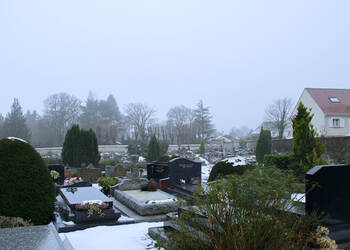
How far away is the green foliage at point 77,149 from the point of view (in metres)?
20.7

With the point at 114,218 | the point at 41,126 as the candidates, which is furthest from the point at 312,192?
the point at 41,126

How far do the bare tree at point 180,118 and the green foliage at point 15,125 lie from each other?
933 inches

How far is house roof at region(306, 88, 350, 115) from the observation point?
27936mm

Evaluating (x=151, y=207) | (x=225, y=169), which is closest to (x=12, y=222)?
(x=151, y=207)

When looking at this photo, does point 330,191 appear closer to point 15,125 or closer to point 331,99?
point 331,99

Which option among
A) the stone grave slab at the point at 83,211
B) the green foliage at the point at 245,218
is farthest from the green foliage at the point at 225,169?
the green foliage at the point at 245,218

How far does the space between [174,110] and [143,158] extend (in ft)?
91.8

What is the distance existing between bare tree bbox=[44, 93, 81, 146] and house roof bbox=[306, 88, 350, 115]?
3039cm

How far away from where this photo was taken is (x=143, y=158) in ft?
86.6

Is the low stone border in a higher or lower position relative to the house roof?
lower

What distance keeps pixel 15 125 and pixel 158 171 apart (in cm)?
2866

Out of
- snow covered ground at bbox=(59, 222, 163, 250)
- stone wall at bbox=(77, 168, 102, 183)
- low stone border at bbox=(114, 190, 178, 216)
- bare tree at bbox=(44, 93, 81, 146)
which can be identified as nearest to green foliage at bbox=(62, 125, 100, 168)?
stone wall at bbox=(77, 168, 102, 183)

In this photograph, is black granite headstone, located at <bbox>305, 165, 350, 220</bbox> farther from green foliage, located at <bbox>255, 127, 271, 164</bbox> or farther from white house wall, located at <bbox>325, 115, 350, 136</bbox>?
white house wall, located at <bbox>325, 115, 350, 136</bbox>

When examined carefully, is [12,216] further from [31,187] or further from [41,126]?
[41,126]
